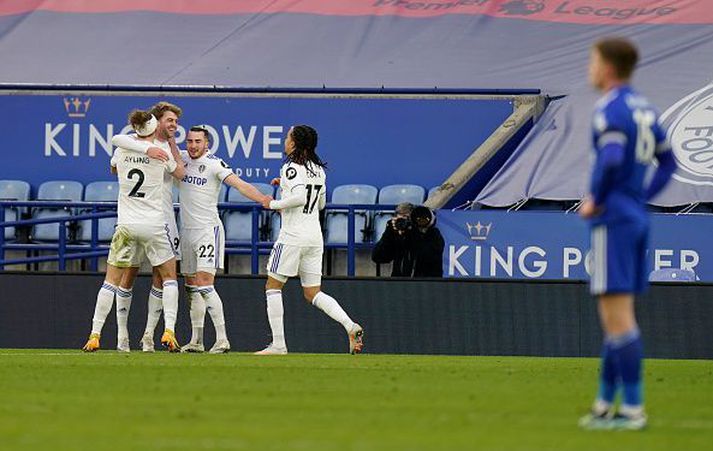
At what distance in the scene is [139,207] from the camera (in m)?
17.3

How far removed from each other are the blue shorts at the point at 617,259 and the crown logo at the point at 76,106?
17225 millimetres

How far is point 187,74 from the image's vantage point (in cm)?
2623

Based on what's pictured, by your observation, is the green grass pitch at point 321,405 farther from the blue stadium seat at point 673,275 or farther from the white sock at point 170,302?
the blue stadium seat at point 673,275

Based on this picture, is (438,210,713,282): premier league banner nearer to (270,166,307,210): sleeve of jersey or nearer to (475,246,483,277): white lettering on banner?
(475,246,483,277): white lettering on banner

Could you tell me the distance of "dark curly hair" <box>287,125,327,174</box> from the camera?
17203 millimetres

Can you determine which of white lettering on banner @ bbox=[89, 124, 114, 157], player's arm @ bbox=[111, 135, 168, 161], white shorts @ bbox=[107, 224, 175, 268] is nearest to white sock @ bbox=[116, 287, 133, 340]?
white shorts @ bbox=[107, 224, 175, 268]

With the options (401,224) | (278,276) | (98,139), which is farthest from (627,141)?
(98,139)

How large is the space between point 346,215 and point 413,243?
2946 millimetres

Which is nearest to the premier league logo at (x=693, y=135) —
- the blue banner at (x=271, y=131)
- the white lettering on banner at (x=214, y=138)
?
the blue banner at (x=271, y=131)

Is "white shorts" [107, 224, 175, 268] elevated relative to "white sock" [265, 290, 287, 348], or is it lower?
elevated

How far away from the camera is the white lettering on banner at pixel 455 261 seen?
2169 centimetres

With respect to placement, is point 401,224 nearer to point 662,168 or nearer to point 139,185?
point 139,185

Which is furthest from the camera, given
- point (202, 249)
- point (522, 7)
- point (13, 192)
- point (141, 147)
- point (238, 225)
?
point (522, 7)

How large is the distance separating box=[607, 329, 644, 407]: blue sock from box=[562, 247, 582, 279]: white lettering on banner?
12.2m
